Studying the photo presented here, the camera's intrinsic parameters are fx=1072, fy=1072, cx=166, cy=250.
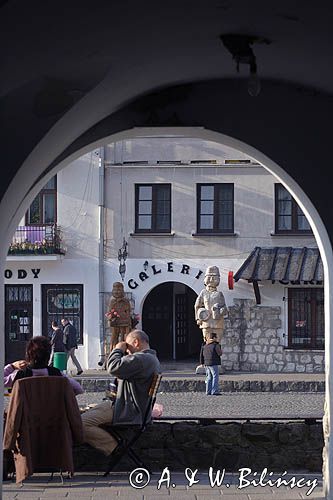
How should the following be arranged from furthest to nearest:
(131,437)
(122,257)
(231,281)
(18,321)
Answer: (18,321) → (122,257) → (231,281) → (131,437)

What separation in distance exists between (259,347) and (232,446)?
687 inches

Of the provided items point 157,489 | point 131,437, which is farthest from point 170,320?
point 157,489

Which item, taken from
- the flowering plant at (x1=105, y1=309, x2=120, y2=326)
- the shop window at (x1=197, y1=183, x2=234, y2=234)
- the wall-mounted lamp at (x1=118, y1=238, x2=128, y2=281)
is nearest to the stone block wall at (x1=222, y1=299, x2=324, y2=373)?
the shop window at (x1=197, y1=183, x2=234, y2=234)

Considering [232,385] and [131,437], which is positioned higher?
[131,437]


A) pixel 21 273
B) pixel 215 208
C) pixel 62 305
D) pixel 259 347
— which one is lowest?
pixel 259 347

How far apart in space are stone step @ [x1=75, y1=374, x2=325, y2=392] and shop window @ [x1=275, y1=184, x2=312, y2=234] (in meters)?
6.99

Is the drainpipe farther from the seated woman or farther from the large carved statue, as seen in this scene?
the seated woman

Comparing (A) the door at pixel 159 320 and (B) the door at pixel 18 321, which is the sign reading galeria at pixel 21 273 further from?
(A) the door at pixel 159 320

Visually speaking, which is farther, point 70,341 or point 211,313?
point 70,341

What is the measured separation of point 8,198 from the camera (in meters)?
6.70

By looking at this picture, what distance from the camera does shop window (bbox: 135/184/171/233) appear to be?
28.4m

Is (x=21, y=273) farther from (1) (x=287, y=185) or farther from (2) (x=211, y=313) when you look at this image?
(1) (x=287, y=185)

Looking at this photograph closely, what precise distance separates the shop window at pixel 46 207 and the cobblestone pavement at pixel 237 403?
359 inches

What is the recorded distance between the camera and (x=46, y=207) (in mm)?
29047
